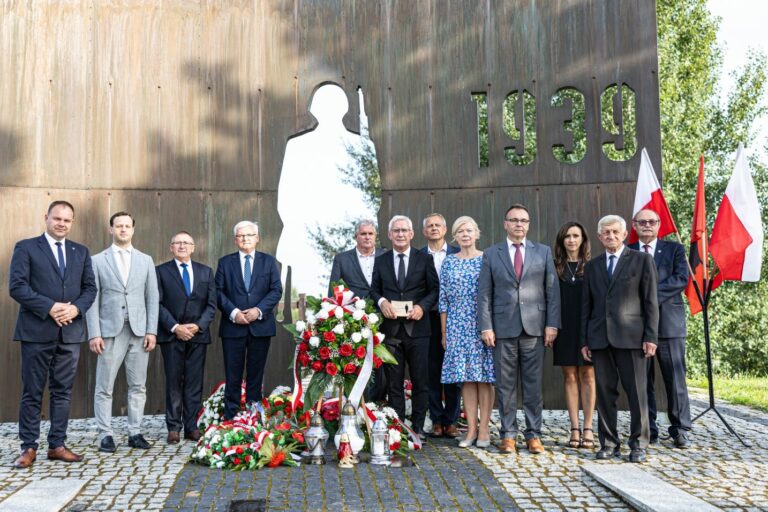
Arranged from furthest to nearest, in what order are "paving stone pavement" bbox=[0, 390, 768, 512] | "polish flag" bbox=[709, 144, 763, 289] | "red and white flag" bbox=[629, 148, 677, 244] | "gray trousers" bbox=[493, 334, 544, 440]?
"red and white flag" bbox=[629, 148, 677, 244] < "polish flag" bbox=[709, 144, 763, 289] < "gray trousers" bbox=[493, 334, 544, 440] < "paving stone pavement" bbox=[0, 390, 768, 512]

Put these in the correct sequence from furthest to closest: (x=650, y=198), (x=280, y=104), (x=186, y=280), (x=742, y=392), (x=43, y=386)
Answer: (x=742, y=392) < (x=280, y=104) < (x=650, y=198) < (x=186, y=280) < (x=43, y=386)

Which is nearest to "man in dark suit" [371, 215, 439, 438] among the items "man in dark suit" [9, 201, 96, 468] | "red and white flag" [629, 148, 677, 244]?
"red and white flag" [629, 148, 677, 244]

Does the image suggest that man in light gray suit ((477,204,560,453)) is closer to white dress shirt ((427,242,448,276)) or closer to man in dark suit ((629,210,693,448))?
white dress shirt ((427,242,448,276))

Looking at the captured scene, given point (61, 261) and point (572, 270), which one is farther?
point (572, 270)

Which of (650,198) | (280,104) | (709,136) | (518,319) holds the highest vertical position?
(709,136)

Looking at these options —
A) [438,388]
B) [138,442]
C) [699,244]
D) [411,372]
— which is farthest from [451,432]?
[699,244]

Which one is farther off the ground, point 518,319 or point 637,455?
point 518,319

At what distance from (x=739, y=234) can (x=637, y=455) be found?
2.35 metres

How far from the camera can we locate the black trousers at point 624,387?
5148 millimetres

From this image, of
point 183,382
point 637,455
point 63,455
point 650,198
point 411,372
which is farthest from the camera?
point 650,198

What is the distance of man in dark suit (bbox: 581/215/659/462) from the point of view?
204 inches

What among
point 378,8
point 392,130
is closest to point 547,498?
point 392,130

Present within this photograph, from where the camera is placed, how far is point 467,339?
18.7 feet

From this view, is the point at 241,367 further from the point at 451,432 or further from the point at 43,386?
the point at 451,432
